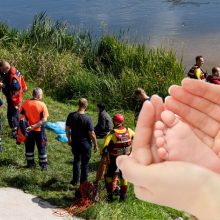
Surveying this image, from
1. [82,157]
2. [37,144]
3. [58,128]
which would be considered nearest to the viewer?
[82,157]

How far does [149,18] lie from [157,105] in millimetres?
21855

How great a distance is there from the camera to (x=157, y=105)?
1.80 metres

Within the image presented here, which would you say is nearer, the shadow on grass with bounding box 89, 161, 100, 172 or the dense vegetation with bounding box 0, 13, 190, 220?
the shadow on grass with bounding box 89, 161, 100, 172

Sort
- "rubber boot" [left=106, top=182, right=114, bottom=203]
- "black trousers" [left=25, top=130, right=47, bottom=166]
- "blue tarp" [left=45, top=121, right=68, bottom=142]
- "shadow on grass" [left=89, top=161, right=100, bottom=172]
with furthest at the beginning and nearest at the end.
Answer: "blue tarp" [left=45, top=121, right=68, bottom=142] < "shadow on grass" [left=89, top=161, right=100, bottom=172] < "black trousers" [left=25, top=130, right=47, bottom=166] < "rubber boot" [left=106, top=182, right=114, bottom=203]

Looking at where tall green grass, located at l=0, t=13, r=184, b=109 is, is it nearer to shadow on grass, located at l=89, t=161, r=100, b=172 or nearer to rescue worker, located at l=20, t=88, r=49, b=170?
shadow on grass, located at l=89, t=161, r=100, b=172

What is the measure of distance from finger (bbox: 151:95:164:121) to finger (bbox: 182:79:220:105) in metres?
0.09

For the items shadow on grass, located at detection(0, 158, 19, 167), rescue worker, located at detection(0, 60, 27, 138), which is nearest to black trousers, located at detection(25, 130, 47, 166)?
shadow on grass, located at detection(0, 158, 19, 167)

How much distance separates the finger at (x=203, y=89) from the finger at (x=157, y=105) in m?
0.09

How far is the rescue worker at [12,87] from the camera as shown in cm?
768

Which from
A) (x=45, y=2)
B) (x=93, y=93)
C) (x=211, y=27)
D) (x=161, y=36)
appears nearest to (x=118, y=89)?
(x=93, y=93)

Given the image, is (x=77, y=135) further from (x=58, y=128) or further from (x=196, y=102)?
(x=196, y=102)

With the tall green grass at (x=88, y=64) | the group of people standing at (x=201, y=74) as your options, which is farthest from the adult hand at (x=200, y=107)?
the tall green grass at (x=88, y=64)

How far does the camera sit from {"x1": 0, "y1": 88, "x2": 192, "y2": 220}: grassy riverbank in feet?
21.2

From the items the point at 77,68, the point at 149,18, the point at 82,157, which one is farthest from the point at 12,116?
the point at 149,18
